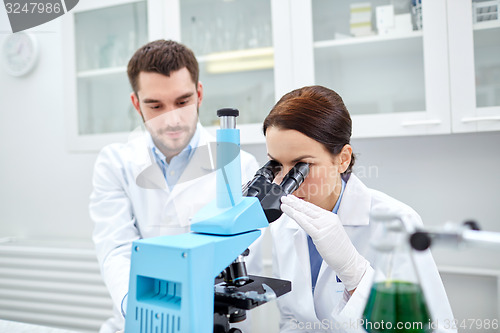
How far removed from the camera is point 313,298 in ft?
3.70

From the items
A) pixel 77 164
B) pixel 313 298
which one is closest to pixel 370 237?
pixel 313 298

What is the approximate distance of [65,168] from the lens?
2549 millimetres

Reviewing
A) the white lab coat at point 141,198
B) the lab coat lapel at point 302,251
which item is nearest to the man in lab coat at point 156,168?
the white lab coat at point 141,198

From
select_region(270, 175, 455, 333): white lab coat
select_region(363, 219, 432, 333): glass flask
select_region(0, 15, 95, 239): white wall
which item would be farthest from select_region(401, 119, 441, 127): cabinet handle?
select_region(0, 15, 95, 239): white wall

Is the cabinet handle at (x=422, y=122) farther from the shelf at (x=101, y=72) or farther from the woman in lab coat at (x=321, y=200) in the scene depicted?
the shelf at (x=101, y=72)

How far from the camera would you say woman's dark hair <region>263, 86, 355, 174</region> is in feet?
3.50

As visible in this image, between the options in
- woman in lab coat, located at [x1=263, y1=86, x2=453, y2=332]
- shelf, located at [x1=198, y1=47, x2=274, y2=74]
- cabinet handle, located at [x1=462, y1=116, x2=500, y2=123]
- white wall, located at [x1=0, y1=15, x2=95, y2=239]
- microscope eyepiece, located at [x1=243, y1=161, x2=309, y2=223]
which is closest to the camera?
microscope eyepiece, located at [x1=243, y1=161, x2=309, y2=223]

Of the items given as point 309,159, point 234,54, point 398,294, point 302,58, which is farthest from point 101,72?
point 398,294

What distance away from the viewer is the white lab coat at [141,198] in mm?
1477

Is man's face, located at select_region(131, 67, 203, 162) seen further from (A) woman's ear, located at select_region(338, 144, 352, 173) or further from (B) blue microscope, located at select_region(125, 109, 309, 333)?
(B) blue microscope, located at select_region(125, 109, 309, 333)

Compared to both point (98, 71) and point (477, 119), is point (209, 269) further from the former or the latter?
point (98, 71)

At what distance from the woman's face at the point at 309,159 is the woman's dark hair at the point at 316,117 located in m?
0.02

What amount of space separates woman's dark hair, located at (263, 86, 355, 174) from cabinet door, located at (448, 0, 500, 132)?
61 centimetres

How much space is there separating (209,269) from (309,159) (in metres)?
0.53
